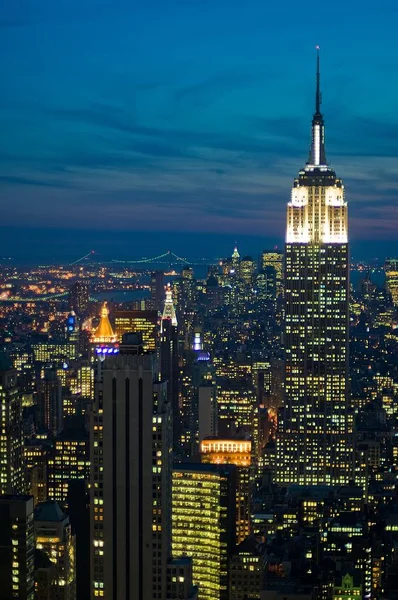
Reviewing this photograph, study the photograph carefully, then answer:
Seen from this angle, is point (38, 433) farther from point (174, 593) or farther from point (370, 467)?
point (174, 593)

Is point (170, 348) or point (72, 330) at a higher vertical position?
point (72, 330)

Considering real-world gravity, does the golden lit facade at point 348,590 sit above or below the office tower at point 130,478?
below

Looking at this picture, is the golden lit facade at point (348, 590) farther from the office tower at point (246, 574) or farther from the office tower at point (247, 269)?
the office tower at point (247, 269)

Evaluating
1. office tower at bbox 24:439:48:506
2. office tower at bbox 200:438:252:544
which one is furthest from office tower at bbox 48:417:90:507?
office tower at bbox 200:438:252:544

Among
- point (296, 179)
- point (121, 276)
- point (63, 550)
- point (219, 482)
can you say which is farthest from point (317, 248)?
point (63, 550)

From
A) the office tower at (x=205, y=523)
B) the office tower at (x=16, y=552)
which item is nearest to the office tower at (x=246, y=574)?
the office tower at (x=205, y=523)

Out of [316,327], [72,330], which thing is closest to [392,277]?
[72,330]

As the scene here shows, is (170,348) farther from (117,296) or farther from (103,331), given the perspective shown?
Result: (103,331)
